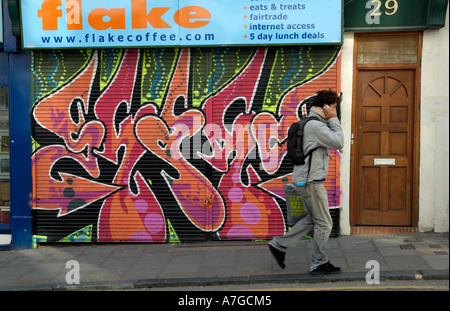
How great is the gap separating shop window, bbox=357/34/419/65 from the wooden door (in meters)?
0.17

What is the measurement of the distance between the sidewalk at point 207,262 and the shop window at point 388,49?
2.60m

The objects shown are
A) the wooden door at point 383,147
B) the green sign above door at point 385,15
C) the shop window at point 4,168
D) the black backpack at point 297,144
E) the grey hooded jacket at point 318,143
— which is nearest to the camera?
the grey hooded jacket at point 318,143

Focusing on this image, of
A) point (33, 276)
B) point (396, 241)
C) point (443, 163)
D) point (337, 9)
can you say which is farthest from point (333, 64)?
point (33, 276)

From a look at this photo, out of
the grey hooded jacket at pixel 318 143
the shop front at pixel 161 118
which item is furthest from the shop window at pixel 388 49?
the grey hooded jacket at pixel 318 143

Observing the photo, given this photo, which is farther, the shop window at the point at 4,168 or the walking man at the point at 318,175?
the shop window at the point at 4,168

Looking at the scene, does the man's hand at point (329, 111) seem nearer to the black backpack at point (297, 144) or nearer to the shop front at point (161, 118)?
the black backpack at point (297, 144)

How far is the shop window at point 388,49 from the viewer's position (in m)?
7.86

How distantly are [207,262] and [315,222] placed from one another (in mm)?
1635

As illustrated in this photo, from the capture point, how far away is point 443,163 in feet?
25.4

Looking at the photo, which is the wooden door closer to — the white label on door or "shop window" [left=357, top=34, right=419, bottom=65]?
the white label on door

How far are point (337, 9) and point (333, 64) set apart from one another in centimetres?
77

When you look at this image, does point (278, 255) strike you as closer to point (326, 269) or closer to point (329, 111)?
point (326, 269)

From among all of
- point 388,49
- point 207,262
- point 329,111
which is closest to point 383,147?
point 388,49

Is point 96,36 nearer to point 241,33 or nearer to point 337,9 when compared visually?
Answer: point 241,33
